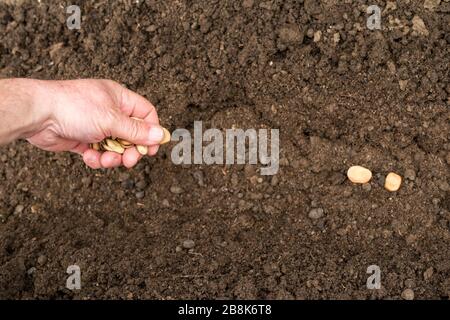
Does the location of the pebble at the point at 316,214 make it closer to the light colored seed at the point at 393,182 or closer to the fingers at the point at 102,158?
the light colored seed at the point at 393,182

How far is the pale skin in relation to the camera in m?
2.04

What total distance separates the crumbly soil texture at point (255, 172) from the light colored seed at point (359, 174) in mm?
37

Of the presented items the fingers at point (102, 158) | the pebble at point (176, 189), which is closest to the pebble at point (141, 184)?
the pebble at point (176, 189)

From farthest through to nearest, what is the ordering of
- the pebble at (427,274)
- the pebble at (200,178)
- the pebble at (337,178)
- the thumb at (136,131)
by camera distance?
1. the pebble at (200,178)
2. the pebble at (337,178)
3. the pebble at (427,274)
4. the thumb at (136,131)

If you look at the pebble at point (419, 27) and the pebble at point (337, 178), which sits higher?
the pebble at point (419, 27)

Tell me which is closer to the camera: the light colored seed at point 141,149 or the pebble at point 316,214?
the light colored seed at point 141,149

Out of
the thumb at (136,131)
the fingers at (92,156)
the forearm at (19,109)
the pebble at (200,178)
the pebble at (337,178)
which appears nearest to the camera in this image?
the forearm at (19,109)

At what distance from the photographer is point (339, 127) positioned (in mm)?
2523

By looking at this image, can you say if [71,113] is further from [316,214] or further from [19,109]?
[316,214]

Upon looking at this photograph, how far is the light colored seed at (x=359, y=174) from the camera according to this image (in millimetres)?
2416

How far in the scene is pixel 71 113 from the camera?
2.12 meters

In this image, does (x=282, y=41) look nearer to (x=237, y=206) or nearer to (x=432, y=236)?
(x=237, y=206)
